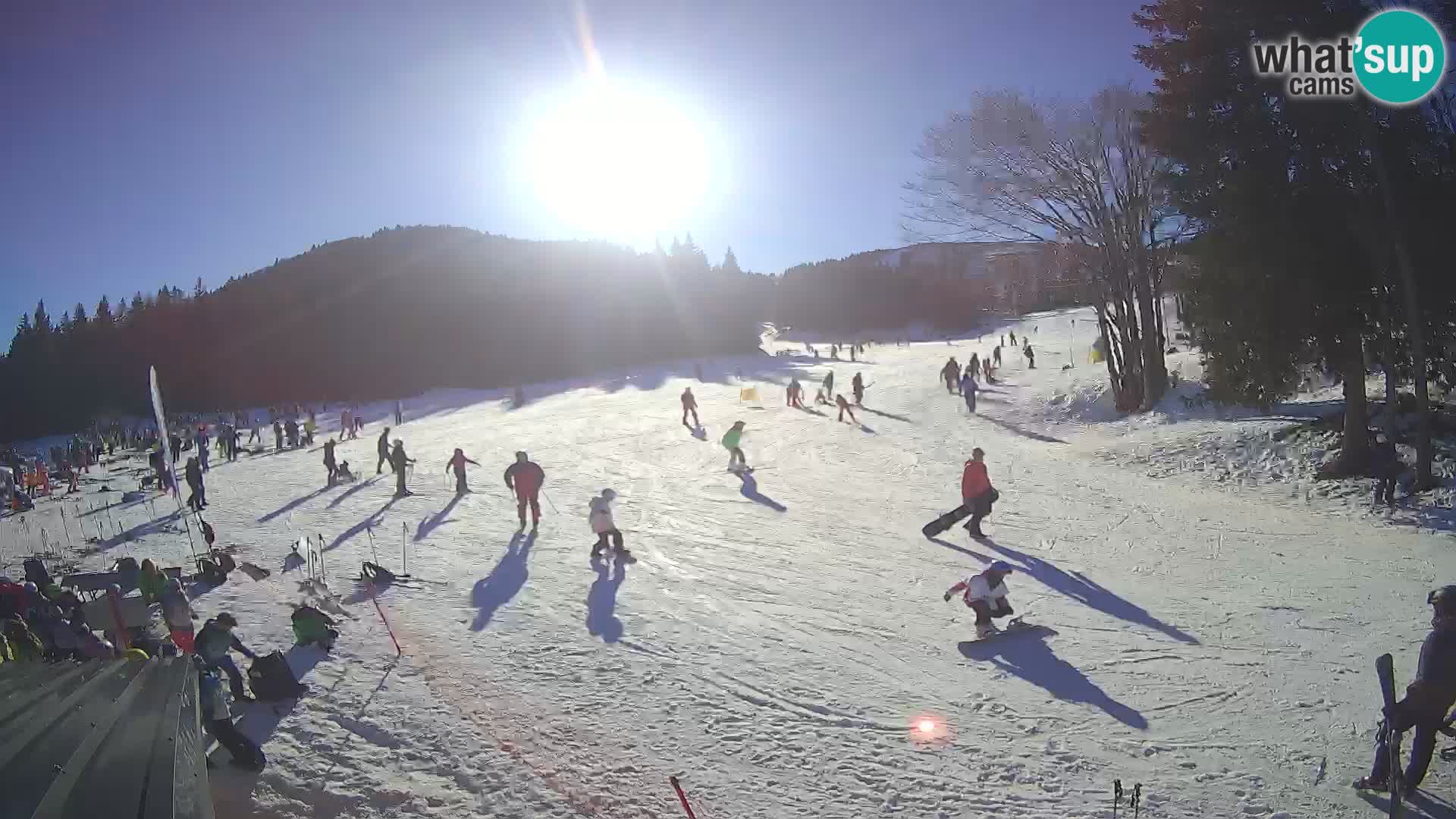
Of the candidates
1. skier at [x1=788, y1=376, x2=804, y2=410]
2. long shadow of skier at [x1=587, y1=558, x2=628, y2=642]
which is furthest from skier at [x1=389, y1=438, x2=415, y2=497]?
skier at [x1=788, y1=376, x2=804, y2=410]

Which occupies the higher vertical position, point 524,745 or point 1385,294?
point 1385,294

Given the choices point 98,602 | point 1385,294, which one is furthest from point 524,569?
point 1385,294

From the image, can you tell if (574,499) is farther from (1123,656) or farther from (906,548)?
(1123,656)

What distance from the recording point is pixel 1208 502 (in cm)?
1338

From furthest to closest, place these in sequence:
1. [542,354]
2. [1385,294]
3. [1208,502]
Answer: [542,354]
[1208,502]
[1385,294]

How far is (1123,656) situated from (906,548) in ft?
14.7

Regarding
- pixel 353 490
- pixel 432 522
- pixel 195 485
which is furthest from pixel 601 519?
pixel 195 485

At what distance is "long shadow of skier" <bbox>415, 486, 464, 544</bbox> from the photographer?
13.6 m

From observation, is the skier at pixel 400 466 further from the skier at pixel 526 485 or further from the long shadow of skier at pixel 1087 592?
the long shadow of skier at pixel 1087 592

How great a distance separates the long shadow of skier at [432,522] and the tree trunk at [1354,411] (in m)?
15.9

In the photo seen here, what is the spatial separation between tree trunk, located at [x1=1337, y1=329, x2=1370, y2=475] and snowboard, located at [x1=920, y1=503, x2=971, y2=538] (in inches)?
274

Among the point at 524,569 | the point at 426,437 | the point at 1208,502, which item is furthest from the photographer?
the point at 426,437

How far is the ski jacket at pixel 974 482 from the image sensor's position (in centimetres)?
1180

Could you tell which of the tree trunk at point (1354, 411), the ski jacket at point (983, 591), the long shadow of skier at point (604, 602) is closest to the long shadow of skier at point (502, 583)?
the long shadow of skier at point (604, 602)
